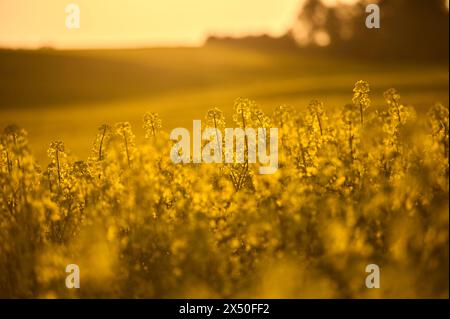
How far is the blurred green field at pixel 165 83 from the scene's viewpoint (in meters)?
30.8

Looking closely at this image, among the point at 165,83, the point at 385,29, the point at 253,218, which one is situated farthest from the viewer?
the point at 385,29

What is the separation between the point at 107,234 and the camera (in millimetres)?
5070

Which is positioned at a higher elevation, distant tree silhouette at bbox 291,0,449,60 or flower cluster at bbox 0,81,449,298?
distant tree silhouette at bbox 291,0,449,60

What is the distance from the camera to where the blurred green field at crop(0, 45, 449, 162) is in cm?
3083

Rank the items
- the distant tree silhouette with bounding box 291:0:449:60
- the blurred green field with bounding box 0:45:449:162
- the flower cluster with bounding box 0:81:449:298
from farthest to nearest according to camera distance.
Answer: the distant tree silhouette with bounding box 291:0:449:60
the blurred green field with bounding box 0:45:449:162
the flower cluster with bounding box 0:81:449:298

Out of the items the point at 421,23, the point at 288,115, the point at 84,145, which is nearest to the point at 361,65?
the point at 421,23

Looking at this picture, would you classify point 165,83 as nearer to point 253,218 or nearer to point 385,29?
point 385,29

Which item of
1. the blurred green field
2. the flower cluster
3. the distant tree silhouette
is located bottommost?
the flower cluster

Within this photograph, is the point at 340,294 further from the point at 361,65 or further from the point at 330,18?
the point at 330,18

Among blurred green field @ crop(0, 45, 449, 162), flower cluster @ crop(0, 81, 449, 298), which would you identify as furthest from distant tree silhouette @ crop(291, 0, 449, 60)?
flower cluster @ crop(0, 81, 449, 298)

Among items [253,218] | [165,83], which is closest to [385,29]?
[165,83]

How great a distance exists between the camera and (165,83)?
151ft

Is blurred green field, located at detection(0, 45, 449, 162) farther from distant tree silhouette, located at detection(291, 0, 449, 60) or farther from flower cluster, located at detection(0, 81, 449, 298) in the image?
flower cluster, located at detection(0, 81, 449, 298)
